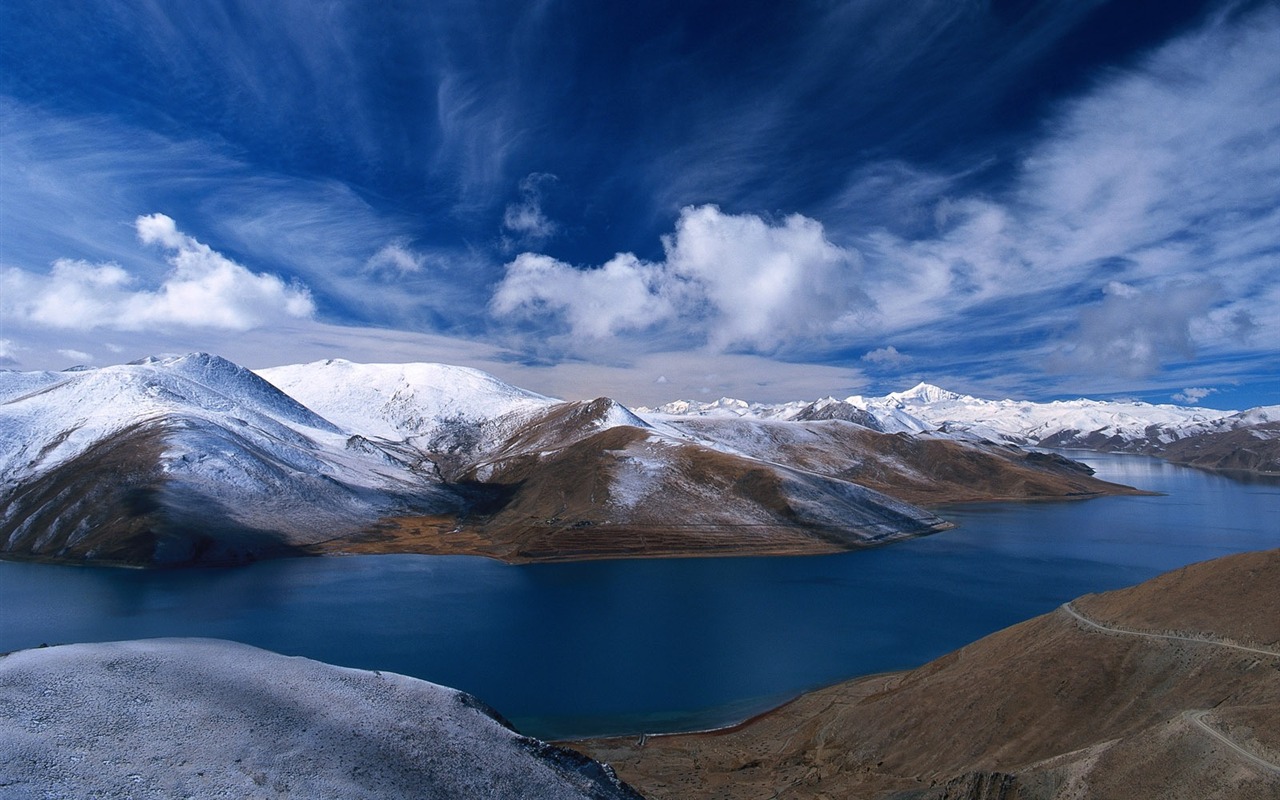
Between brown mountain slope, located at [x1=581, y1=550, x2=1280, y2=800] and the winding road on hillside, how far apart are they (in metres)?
0.05

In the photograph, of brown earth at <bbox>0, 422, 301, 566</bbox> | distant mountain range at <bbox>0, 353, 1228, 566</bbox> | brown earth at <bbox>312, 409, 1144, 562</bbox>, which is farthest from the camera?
brown earth at <bbox>312, 409, 1144, 562</bbox>

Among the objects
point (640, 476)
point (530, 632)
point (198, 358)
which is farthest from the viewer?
point (198, 358)

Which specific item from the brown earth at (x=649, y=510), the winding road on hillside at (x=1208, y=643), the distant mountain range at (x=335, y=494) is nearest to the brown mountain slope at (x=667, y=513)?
the brown earth at (x=649, y=510)

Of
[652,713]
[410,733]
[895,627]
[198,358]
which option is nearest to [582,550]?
[895,627]

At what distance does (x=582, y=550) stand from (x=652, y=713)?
5621 centimetres

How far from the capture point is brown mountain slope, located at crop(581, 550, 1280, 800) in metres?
17.1

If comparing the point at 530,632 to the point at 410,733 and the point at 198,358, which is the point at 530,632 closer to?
the point at 410,733

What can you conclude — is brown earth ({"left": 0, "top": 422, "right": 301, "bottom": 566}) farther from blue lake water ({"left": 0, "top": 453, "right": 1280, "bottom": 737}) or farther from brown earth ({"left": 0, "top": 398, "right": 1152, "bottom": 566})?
blue lake water ({"left": 0, "top": 453, "right": 1280, "bottom": 737})

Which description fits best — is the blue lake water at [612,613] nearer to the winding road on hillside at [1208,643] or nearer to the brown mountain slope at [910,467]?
the winding road on hillside at [1208,643]

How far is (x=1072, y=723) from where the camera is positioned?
2219cm

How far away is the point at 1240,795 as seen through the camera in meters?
15.0

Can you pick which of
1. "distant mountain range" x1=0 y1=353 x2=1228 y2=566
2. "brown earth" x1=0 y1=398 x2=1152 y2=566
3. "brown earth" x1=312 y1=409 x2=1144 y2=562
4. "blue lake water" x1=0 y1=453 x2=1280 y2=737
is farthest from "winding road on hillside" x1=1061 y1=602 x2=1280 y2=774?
"distant mountain range" x1=0 y1=353 x2=1228 y2=566

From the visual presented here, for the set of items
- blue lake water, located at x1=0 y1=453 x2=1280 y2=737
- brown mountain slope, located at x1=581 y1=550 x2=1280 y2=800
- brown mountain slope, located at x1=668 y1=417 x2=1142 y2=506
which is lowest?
blue lake water, located at x1=0 y1=453 x2=1280 y2=737

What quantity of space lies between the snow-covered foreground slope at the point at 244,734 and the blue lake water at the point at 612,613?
14869 millimetres
